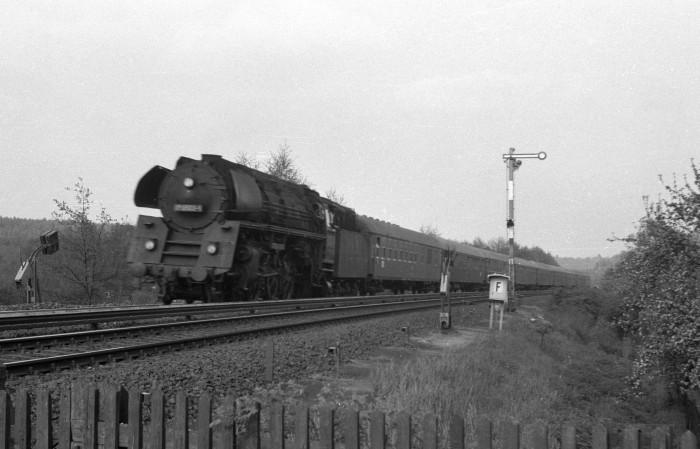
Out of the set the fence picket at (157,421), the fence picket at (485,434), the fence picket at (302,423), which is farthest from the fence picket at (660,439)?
the fence picket at (157,421)

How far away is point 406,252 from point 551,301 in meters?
8.74

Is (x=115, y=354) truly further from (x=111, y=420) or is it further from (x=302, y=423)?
(x=302, y=423)

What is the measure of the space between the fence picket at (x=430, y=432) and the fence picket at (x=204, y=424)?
1.18 meters

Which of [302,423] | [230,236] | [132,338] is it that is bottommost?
[132,338]

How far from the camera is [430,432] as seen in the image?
124 inches

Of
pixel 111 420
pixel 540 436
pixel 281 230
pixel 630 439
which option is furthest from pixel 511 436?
pixel 281 230

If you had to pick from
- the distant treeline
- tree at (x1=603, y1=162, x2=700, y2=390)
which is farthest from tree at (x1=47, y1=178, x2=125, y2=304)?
the distant treeline

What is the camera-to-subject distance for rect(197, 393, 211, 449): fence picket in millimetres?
3455

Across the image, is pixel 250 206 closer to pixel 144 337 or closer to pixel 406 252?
pixel 144 337

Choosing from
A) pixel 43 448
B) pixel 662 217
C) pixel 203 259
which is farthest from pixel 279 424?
pixel 203 259

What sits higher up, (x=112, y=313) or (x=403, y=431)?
(x=403, y=431)

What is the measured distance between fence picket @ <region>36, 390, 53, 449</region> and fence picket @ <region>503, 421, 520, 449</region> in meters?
2.68

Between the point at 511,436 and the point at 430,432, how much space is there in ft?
1.29

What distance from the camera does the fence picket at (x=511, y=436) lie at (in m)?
3.01
